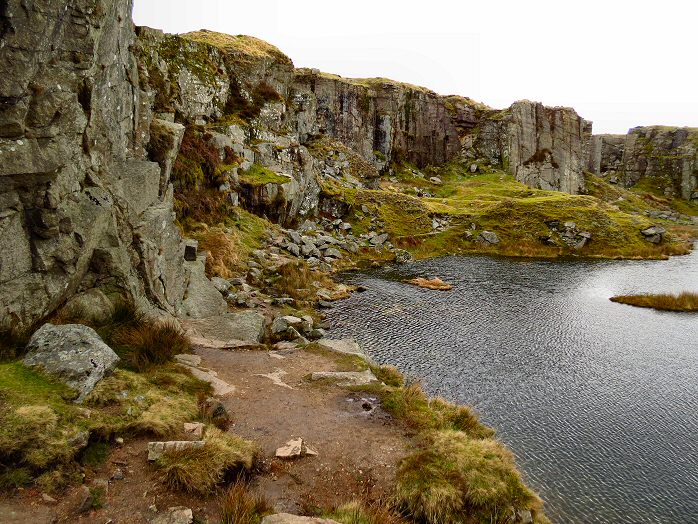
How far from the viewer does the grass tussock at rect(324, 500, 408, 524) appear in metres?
9.74

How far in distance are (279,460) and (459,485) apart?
4.79m

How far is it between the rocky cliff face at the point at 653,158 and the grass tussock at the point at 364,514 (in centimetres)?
18707

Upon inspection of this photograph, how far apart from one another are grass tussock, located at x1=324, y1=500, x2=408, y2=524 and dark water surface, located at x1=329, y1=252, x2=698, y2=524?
584cm

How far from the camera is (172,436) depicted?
1148 cm

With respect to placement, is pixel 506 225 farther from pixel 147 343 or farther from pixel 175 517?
pixel 175 517

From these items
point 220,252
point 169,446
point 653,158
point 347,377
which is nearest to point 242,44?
point 220,252

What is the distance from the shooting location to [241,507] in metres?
9.29

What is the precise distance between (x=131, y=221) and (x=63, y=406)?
35.8ft

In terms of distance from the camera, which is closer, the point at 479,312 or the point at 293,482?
the point at 293,482

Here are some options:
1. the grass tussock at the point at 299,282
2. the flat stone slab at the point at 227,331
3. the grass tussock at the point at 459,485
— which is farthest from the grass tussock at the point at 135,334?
the grass tussock at the point at 299,282

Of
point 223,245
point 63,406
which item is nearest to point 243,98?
point 223,245

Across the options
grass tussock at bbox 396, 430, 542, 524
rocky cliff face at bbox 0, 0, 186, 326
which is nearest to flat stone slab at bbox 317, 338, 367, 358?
rocky cliff face at bbox 0, 0, 186, 326

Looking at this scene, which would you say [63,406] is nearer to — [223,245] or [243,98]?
[223,245]

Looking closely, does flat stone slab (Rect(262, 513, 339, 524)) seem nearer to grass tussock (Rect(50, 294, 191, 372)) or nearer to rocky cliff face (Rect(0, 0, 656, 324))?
grass tussock (Rect(50, 294, 191, 372))
